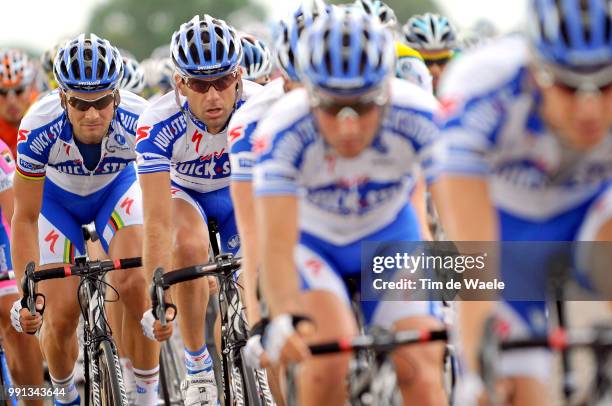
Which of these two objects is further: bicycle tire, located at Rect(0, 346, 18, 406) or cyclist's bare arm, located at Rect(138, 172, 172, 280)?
Result: bicycle tire, located at Rect(0, 346, 18, 406)

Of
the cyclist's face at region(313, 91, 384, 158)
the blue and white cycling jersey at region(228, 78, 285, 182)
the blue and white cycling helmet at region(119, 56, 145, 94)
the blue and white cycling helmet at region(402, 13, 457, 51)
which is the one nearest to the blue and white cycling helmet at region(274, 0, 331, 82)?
the blue and white cycling jersey at region(228, 78, 285, 182)

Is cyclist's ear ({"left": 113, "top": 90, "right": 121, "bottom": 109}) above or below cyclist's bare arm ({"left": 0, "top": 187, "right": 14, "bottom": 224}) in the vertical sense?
above

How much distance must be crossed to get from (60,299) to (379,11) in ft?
12.9

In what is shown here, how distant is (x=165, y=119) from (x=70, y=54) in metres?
1.14

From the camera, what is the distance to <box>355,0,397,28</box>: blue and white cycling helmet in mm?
10852

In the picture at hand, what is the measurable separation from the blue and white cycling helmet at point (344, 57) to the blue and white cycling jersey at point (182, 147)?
281cm

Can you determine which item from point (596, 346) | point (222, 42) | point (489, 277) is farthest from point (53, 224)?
point (596, 346)

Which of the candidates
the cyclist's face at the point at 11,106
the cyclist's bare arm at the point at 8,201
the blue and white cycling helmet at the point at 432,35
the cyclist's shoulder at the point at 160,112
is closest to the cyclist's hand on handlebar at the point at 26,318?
the cyclist's shoulder at the point at 160,112

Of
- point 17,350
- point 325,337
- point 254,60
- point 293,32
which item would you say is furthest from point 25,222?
point 254,60

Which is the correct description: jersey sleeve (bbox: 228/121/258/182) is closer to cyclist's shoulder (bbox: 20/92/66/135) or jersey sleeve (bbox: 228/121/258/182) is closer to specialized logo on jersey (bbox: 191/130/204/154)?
specialized logo on jersey (bbox: 191/130/204/154)

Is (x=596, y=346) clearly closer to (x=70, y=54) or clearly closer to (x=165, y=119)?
(x=165, y=119)

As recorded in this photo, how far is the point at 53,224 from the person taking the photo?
962 centimetres

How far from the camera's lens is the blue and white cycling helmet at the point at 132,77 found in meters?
14.5

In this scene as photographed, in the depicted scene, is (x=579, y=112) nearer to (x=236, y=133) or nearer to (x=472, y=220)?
(x=472, y=220)
